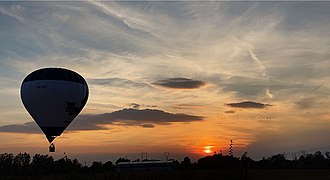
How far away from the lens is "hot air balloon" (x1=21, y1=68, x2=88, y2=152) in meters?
39.1

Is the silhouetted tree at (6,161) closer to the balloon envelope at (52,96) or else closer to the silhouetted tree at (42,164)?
the silhouetted tree at (42,164)

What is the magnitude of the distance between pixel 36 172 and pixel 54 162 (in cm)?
1262

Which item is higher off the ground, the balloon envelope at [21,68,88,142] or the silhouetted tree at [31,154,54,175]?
the balloon envelope at [21,68,88,142]

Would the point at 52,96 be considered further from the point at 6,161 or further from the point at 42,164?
the point at 6,161

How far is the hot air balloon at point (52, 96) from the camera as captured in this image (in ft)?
128

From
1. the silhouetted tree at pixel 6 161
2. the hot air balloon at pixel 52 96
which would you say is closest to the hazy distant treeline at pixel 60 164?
the silhouetted tree at pixel 6 161

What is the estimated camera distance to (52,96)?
1545 inches

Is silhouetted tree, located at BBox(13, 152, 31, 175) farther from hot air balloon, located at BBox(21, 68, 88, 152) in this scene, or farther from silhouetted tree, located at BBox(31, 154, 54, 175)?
hot air balloon, located at BBox(21, 68, 88, 152)

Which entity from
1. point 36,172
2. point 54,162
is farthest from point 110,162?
point 36,172

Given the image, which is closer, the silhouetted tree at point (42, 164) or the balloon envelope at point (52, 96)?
the balloon envelope at point (52, 96)

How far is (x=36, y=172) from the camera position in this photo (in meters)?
104

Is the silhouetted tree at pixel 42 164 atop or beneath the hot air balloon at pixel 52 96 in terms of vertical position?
beneath

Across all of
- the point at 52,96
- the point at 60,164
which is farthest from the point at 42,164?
the point at 52,96

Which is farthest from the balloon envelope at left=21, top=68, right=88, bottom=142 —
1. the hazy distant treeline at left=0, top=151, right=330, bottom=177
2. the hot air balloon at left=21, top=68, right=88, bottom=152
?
the hazy distant treeline at left=0, top=151, right=330, bottom=177
